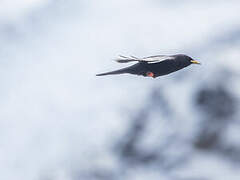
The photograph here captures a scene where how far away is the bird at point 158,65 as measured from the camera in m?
24.6

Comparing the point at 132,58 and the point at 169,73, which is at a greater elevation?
the point at 132,58

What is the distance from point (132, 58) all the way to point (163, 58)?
2414 mm

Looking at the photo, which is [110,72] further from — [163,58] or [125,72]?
[163,58]

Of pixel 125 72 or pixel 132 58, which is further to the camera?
pixel 125 72

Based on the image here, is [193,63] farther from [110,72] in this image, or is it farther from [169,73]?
[110,72]

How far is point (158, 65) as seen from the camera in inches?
981

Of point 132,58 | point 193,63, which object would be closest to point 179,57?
point 193,63

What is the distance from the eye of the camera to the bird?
80.8 feet

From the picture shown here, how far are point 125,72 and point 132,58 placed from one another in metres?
1.85

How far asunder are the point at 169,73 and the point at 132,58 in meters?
3.26

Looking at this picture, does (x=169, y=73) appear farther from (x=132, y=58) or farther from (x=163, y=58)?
(x=132, y=58)

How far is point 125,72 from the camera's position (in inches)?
1003

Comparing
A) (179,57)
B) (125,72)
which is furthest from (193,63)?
(125,72)

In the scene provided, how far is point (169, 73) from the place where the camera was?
2533cm
